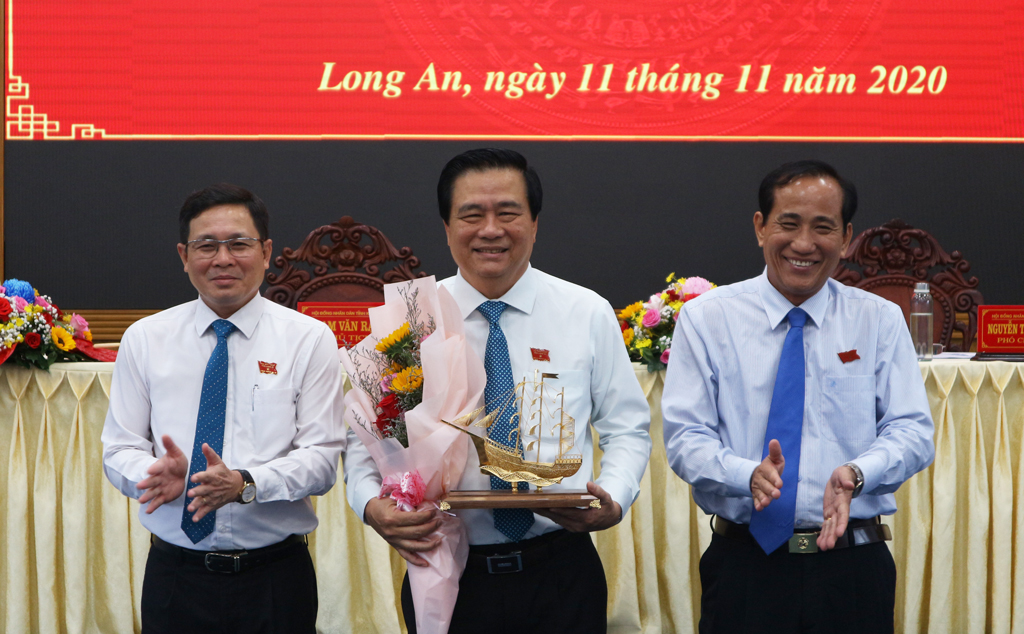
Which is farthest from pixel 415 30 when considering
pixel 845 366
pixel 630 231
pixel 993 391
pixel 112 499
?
pixel 845 366

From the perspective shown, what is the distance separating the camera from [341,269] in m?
3.26

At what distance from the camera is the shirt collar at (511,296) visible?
1.56 metres

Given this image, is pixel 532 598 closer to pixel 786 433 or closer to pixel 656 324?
pixel 786 433

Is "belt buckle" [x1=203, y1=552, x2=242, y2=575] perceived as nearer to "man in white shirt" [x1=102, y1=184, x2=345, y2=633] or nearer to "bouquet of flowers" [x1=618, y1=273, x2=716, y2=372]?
"man in white shirt" [x1=102, y1=184, x2=345, y2=633]

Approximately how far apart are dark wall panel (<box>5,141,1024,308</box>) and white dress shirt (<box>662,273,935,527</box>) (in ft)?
10.6

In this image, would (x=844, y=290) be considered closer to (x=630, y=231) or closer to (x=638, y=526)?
(x=638, y=526)

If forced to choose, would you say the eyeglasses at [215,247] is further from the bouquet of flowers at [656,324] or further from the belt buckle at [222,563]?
the bouquet of flowers at [656,324]

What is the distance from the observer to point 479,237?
1492mm

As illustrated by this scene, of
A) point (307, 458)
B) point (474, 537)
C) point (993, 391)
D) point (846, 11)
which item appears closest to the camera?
point (474, 537)

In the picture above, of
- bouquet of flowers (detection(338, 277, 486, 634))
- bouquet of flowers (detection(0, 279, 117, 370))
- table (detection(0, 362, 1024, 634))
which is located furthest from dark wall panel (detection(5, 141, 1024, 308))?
bouquet of flowers (detection(338, 277, 486, 634))

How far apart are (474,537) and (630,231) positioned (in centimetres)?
353

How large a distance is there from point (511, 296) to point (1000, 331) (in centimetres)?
215

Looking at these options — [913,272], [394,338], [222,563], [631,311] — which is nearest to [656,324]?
[631,311]

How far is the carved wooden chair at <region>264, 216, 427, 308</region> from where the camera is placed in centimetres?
320
